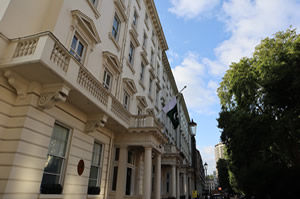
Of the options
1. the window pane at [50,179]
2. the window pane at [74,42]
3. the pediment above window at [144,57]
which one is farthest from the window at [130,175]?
the pediment above window at [144,57]

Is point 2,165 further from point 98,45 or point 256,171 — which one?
point 256,171

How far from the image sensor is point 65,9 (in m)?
7.95

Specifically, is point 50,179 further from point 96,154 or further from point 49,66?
point 49,66

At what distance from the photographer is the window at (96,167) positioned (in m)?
9.60

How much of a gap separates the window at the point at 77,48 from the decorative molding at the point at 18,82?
2.81 meters

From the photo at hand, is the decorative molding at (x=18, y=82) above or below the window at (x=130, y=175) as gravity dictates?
above

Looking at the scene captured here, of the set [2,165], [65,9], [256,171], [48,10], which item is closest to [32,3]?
[48,10]

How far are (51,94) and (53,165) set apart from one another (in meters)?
2.73

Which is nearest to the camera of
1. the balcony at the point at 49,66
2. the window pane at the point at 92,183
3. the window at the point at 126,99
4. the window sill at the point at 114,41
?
the balcony at the point at 49,66

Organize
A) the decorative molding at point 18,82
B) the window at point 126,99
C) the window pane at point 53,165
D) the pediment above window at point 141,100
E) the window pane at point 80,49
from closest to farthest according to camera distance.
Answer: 1. the decorative molding at point 18,82
2. the window pane at point 53,165
3. the window pane at point 80,49
4. the window at point 126,99
5. the pediment above window at point 141,100

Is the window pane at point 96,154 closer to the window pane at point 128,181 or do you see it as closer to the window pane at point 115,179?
the window pane at point 115,179

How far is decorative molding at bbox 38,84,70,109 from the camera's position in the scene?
634 centimetres

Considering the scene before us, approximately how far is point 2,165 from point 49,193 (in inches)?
74.1

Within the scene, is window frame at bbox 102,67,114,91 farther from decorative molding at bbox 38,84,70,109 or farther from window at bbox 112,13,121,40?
decorative molding at bbox 38,84,70,109
